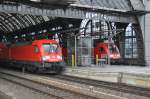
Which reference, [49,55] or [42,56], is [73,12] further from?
[42,56]

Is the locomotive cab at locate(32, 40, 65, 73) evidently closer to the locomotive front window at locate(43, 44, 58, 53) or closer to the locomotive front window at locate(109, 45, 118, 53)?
the locomotive front window at locate(43, 44, 58, 53)

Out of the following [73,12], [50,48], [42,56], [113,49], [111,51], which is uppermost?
[73,12]

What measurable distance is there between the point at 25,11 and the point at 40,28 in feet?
62.3

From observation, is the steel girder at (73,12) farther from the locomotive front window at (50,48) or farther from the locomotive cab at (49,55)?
the locomotive front window at (50,48)

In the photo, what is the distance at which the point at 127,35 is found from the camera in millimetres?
45219

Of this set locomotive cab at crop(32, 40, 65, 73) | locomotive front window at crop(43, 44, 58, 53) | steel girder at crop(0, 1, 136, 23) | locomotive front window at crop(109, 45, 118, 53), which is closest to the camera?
locomotive cab at crop(32, 40, 65, 73)

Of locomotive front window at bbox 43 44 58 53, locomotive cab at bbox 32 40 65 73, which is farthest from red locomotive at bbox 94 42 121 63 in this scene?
locomotive cab at bbox 32 40 65 73

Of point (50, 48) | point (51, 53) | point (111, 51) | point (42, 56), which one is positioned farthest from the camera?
point (111, 51)

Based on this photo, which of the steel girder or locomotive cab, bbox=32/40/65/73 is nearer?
locomotive cab, bbox=32/40/65/73

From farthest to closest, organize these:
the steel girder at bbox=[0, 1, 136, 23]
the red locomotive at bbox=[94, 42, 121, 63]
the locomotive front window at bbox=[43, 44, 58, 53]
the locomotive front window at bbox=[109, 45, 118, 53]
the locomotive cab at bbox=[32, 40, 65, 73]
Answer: the locomotive front window at bbox=[109, 45, 118, 53], the red locomotive at bbox=[94, 42, 121, 63], the steel girder at bbox=[0, 1, 136, 23], the locomotive front window at bbox=[43, 44, 58, 53], the locomotive cab at bbox=[32, 40, 65, 73]

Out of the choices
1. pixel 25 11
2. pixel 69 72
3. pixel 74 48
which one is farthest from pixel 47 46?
pixel 74 48

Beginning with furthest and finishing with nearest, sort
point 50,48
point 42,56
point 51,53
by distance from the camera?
1. point 50,48
2. point 51,53
3. point 42,56

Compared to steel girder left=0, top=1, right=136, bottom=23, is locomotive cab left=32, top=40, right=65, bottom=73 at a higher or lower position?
lower

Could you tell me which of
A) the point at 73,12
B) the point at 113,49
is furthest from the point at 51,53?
the point at 113,49
